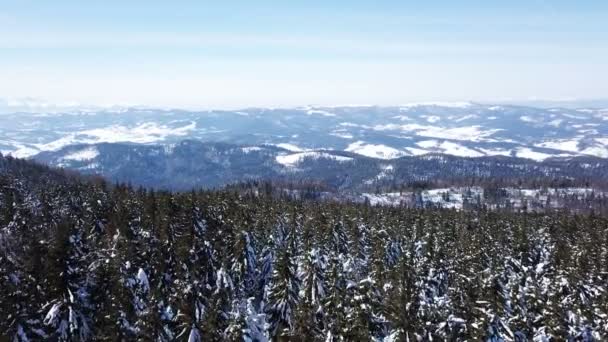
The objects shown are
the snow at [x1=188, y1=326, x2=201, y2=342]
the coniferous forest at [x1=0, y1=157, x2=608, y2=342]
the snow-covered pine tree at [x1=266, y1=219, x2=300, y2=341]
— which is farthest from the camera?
the snow-covered pine tree at [x1=266, y1=219, x2=300, y2=341]

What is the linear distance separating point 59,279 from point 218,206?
57895 millimetres

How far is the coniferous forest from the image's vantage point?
137ft

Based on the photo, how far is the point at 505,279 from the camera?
257 feet

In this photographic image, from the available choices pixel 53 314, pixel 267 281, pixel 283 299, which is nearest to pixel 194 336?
pixel 53 314

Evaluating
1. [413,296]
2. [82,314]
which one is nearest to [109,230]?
[82,314]

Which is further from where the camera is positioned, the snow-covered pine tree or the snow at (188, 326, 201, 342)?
the snow-covered pine tree

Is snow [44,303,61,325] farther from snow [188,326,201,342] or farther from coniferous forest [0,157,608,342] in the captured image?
snow [188,326,201,342]

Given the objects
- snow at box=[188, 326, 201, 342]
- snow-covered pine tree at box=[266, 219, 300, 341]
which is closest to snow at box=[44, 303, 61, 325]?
snow at box=[188, 326, 201, 342]

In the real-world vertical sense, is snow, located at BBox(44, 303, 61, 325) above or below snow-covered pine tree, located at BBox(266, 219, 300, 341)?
above

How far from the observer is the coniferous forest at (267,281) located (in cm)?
4188

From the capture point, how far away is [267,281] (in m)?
76.9

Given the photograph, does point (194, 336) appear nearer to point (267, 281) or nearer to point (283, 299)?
point (283, 299)

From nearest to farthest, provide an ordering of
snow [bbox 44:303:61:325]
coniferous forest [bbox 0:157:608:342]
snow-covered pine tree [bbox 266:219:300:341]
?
snow [bbox 44:303:61:325]
coniferous forest [bbox 0:157:608:342]
snow-covered pine tree [bbox 266:219:300:341]

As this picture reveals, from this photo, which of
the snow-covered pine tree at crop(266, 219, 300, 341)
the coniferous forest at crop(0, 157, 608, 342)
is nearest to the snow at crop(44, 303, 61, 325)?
the coniferous forest at crop(0, 157, 608, 342)
